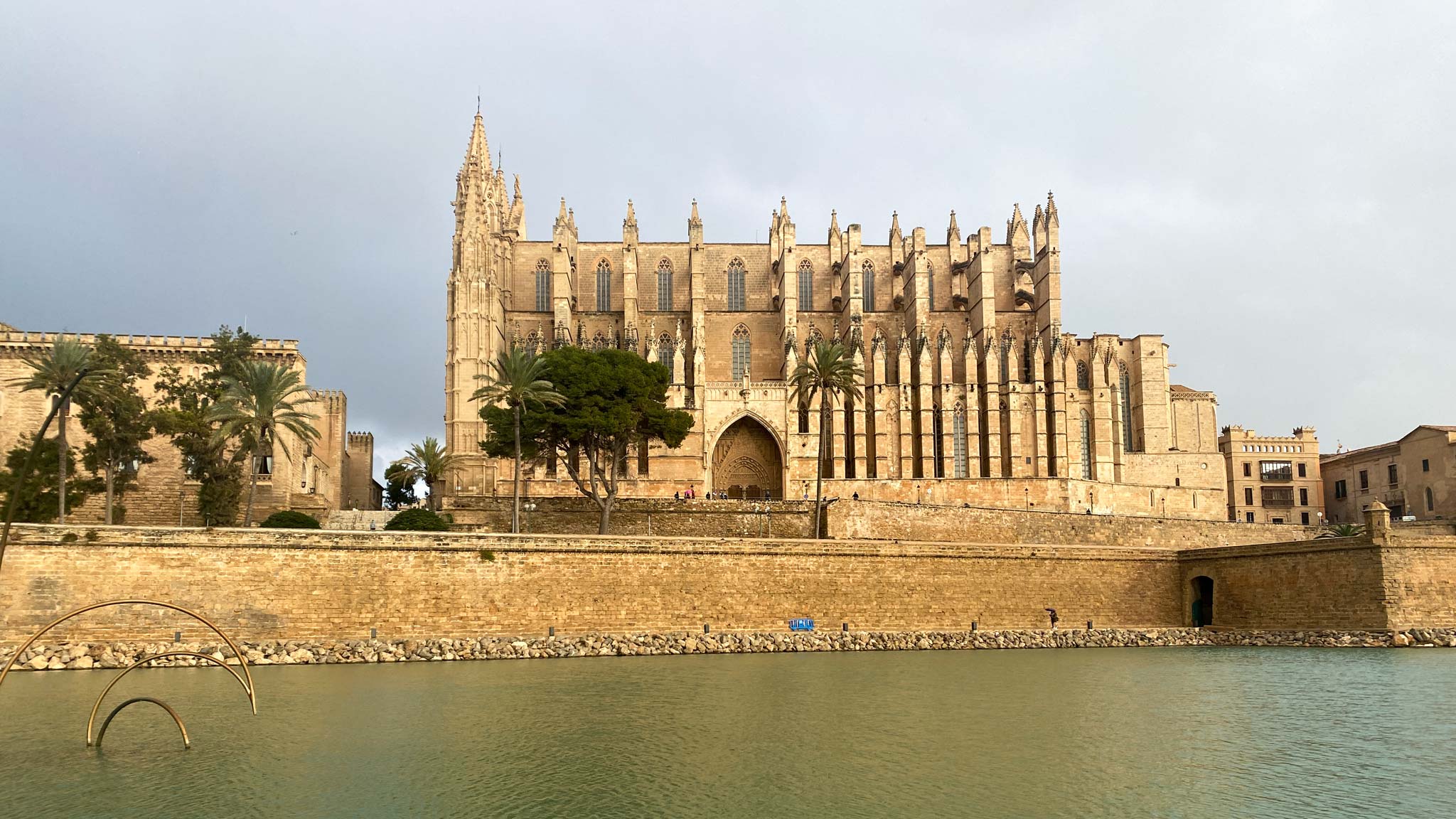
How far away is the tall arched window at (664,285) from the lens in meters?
59.7

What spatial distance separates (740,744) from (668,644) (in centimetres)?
1283

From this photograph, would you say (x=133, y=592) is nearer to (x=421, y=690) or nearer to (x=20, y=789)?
(x=421, y=690)

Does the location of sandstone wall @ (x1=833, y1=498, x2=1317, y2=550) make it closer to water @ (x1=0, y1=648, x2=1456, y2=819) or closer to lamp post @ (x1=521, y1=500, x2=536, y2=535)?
lamp post @ (x1=521, y1=500, x2=536, y2=535)

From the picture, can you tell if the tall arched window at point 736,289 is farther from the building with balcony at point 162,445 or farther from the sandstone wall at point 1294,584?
the sandstone wall at point 1294,584

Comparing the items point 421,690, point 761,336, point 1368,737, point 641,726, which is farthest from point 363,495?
point 1368,737

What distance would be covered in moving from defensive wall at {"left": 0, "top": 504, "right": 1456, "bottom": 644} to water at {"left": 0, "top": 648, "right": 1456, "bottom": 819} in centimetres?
298

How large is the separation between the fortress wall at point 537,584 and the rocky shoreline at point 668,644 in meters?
0.78

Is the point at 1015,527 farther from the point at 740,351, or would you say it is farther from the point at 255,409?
the point at 255,409

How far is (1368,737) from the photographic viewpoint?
17.5m

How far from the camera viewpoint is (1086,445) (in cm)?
5422

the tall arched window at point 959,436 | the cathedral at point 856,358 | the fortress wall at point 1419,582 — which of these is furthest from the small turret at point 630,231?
the fortress wall at point 1419,582

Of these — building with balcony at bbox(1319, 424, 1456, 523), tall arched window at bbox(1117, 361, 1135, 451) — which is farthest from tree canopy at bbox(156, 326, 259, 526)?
building with balcony at bbox(1319, 424, 1456, 523)

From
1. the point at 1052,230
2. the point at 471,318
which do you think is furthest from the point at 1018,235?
the point at 471,318

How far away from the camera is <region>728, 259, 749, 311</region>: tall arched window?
60.1 meters
